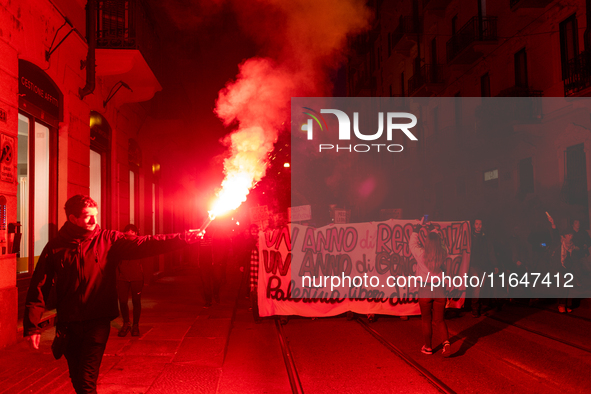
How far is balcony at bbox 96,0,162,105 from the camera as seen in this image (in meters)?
11.0

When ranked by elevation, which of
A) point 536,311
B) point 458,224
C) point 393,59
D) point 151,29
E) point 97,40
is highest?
point 393,59

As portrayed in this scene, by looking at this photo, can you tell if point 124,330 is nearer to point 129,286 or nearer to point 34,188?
point 129,286

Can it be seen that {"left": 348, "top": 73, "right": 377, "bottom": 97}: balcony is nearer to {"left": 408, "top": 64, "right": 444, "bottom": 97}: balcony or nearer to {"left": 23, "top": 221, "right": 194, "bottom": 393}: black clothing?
{"left": 408, "top": 64, "right": 444, "bottom": 97}: balcony

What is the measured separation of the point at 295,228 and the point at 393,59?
28947 millimetres

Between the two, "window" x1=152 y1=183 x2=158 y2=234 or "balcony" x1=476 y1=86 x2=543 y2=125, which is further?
"window" x1=152 y1=183 x2=158 y2=234

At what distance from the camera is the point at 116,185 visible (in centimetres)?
1314

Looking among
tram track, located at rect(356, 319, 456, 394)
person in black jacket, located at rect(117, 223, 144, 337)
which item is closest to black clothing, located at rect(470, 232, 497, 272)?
tram track, located at rect(356, 319, 456, 394)

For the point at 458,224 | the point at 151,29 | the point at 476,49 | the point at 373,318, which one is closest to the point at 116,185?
the point at 151,29

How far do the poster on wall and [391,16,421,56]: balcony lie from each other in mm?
26543

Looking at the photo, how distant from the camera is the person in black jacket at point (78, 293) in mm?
3721

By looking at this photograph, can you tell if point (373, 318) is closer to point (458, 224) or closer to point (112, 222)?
point (458, 224)

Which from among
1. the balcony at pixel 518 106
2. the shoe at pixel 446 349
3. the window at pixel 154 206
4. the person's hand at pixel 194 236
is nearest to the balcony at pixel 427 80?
the balcony at pixel 518 106

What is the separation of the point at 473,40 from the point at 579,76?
23.3ft

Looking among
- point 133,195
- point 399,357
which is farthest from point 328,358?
point 133,195
